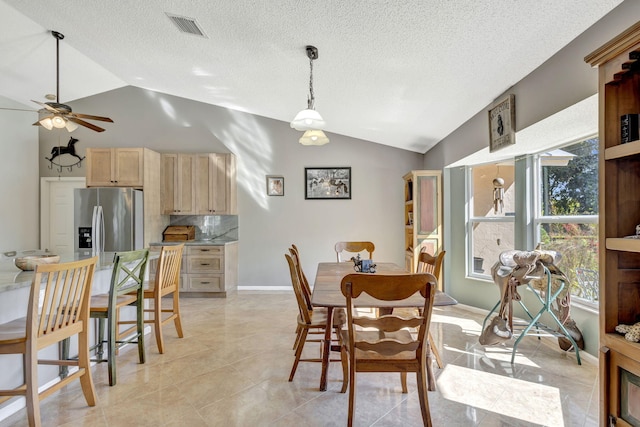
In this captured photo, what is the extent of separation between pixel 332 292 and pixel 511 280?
5.43 feet

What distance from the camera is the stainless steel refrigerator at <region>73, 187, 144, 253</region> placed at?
4711mm

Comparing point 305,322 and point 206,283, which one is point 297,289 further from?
point 206,283

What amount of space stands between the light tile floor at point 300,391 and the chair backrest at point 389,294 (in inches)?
21.2

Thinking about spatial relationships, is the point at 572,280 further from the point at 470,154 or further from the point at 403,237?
the point at 403,237

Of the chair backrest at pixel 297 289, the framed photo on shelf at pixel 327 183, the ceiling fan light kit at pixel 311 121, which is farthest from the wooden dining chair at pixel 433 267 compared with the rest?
the framed photo on shelf at pixel 327 183

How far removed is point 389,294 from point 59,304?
6.14ft

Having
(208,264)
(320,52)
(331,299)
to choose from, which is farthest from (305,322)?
(208,264)

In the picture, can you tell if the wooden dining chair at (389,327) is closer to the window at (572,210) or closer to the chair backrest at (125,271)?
the chair backrest at (125,271)

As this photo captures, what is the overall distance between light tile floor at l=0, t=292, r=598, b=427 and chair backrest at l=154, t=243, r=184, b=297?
564 mm

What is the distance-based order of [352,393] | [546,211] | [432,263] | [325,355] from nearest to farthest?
[352,393] < [325,355] < [432,263] < [546,211]

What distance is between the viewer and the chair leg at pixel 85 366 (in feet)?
7.05

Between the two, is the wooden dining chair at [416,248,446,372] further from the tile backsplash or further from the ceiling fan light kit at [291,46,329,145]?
A: the tile backsplash

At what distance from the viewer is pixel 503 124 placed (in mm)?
3000

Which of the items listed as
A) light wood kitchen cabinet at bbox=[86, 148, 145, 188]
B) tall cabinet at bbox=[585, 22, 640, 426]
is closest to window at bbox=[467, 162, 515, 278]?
tall cabinet at bbox=[585, 22, 640, 426]
